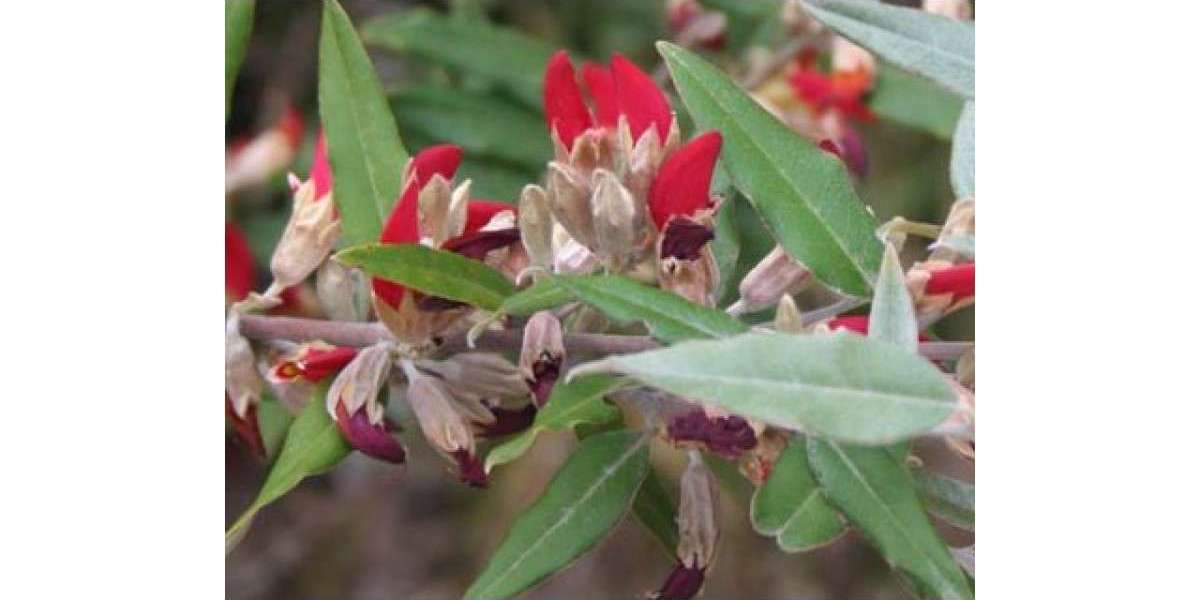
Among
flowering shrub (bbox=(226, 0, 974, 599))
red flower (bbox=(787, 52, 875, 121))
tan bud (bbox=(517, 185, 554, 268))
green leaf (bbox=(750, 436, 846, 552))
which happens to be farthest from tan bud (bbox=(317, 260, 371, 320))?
red flower (bbox=(787, 52, 875, 121))

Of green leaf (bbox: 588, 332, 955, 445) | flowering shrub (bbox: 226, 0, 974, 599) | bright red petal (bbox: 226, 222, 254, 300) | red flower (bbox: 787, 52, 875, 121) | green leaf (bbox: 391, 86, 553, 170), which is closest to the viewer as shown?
green leaf (bbox: 588, 332, 955, 445)

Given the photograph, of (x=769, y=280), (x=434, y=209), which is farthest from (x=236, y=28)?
(x=769, y=280)

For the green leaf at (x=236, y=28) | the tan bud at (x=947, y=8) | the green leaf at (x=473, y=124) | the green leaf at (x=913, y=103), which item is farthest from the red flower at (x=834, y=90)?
the green leaf at (x=236, y=28)

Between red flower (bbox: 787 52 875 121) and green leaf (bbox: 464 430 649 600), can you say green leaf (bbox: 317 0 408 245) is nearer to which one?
green leaf (bbox: 464 430 649 600)

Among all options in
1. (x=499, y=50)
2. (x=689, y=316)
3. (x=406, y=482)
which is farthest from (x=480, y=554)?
(x=689, y=316)

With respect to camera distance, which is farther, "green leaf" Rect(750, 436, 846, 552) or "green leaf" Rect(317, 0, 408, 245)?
"green leaf" Rect(317, 0, 408, 245)

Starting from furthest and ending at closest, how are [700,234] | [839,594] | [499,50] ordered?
[839,594], [499,50], [700,234]
